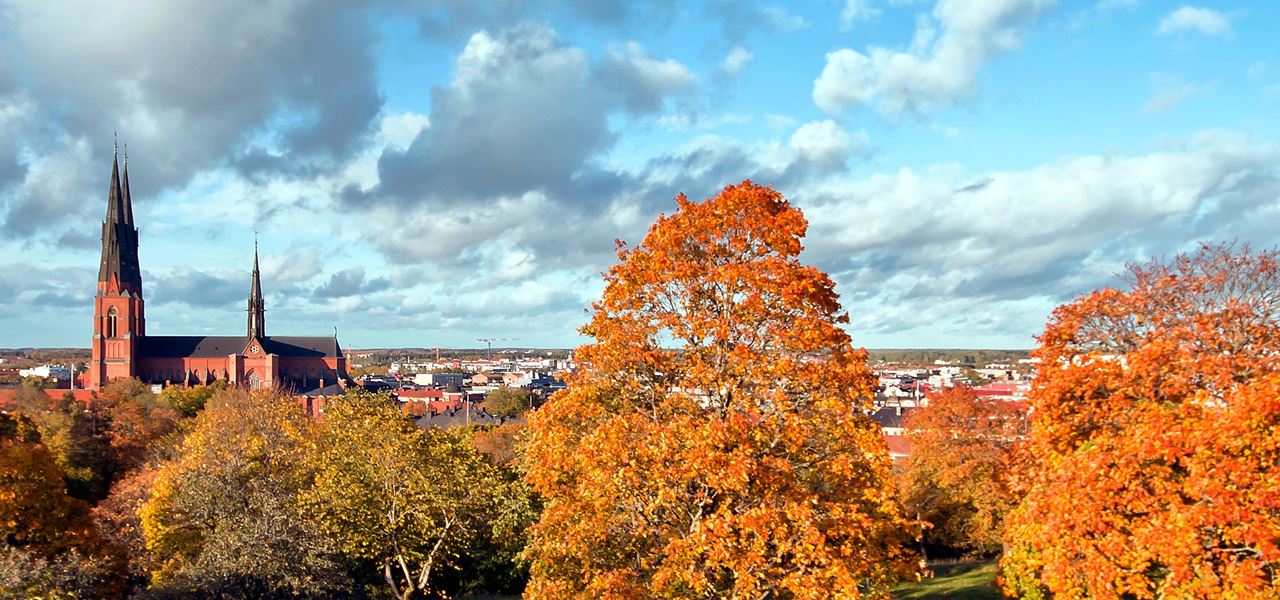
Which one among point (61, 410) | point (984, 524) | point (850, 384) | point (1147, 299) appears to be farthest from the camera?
point (61, 410)

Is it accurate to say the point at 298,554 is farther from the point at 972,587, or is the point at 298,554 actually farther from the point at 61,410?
the point at 61,410

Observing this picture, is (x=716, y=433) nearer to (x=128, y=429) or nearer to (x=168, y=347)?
(x=128, y=429)

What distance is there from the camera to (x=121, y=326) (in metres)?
117

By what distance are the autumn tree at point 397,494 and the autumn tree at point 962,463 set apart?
1612 centimetres

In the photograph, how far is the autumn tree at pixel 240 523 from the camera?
1797cm

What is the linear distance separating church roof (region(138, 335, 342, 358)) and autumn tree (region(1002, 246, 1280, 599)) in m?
131

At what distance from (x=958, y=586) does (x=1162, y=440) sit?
16958 mm

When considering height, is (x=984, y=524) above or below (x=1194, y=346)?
below

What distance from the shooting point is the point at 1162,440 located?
1116 centimetres

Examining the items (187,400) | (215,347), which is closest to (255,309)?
(215,347)

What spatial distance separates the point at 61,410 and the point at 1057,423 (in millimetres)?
66175

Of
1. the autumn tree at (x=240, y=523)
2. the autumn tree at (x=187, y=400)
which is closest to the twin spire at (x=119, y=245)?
the autumn tree at (x=187, y=400)

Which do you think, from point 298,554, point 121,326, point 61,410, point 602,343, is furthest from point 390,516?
point 121,326

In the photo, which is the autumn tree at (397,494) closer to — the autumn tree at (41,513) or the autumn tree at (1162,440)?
the autumn tree at (41,513)
